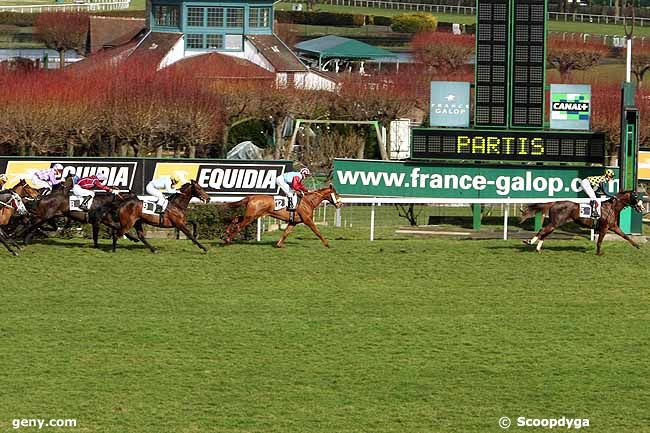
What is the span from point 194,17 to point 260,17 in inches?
99.4

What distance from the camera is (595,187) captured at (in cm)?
2075

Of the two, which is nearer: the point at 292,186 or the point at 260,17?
the point at 292,186

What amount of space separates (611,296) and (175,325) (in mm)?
5457

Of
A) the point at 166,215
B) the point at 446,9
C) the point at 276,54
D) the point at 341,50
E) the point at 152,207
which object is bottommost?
the point at 166,215

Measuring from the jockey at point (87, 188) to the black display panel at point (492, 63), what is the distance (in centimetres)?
726

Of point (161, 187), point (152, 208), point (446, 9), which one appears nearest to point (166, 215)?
point (152, 208)

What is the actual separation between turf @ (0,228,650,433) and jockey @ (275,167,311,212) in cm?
75

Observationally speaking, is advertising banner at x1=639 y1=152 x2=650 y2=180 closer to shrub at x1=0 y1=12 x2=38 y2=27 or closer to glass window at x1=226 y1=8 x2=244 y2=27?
glass window at x1=226 y1=8 x2=244 y2=27

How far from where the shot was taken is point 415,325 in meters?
15.1

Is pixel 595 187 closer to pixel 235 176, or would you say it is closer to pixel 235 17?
pixel 235 176

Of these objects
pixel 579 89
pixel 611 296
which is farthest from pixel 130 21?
pixel 611 296

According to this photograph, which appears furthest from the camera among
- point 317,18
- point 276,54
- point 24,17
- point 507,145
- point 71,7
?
point 317,18

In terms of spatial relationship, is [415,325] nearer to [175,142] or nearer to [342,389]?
[342,389]

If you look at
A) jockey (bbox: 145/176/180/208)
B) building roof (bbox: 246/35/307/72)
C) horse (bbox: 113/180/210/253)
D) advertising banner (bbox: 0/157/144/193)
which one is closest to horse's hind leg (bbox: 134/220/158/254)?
horse (bbox: 113/180/210/253)
